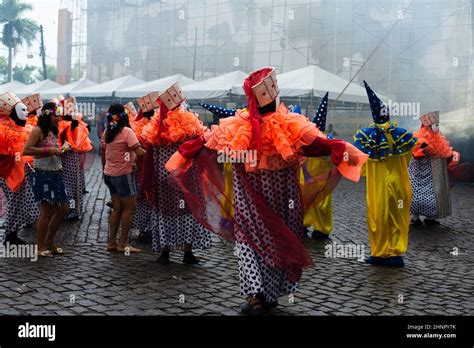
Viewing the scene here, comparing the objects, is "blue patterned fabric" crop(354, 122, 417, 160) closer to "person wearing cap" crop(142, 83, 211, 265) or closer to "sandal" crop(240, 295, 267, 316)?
"person wearing cap" crop(142, 83, 211, 265)

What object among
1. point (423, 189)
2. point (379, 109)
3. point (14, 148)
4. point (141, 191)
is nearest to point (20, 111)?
point (14, 148)

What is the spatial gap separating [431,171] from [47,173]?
630cm

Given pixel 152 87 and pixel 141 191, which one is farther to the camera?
pixel 152 87

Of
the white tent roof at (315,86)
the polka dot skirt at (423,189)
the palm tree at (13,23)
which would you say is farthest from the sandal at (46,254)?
the palm tree at (13,23)

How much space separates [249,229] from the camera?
4832 millimetres

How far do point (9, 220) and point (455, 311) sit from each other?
5.23m

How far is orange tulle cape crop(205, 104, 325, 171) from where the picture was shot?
466cm

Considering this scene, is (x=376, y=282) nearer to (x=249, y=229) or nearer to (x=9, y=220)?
(x=249, y=229)

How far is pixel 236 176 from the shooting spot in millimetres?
4945

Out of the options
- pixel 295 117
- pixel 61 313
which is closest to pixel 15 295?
pixel 61 313

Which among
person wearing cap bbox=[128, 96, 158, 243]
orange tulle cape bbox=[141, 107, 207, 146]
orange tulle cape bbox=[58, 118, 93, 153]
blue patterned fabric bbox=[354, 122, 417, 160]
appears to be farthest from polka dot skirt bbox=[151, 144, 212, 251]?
orange tulle cape bbox=[58, 118, 93, 153]

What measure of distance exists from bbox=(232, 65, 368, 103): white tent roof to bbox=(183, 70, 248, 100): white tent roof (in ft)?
5.72

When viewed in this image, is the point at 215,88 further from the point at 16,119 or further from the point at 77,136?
the point at 16,119
